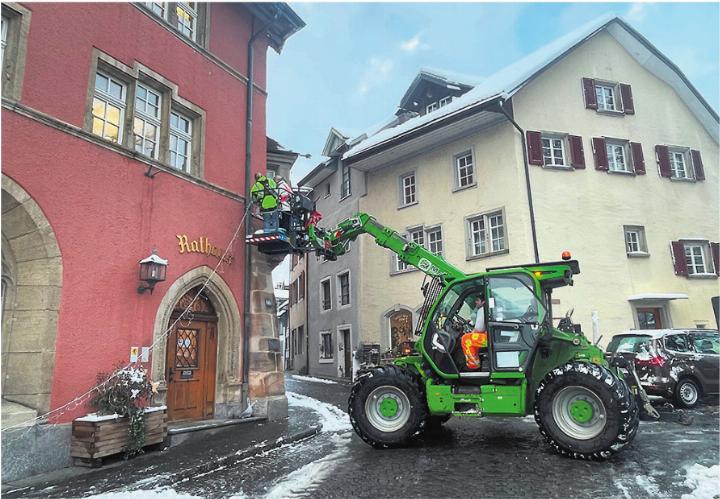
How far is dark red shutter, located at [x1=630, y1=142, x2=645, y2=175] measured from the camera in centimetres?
1728

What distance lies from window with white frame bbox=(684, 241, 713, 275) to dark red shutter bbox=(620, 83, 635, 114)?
16.6 feet

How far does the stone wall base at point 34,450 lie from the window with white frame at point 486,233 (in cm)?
1305

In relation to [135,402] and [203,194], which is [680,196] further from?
[135,402]

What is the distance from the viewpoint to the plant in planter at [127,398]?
6.94 meters

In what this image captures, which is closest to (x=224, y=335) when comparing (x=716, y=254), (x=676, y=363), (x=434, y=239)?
(x=676, y=363)

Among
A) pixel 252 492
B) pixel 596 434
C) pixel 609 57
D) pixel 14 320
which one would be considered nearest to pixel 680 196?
pixel 609 57

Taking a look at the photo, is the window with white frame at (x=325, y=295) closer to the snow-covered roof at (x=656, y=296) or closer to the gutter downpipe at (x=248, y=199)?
the snow-covered roof at (x=656, y=296)

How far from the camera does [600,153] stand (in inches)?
673

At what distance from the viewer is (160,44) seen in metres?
9.24

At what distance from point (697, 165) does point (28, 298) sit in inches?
802

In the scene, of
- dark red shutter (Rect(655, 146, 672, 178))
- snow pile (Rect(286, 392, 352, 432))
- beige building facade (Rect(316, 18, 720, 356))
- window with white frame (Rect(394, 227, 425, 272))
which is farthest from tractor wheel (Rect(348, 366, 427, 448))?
dark red shutter (Rect(655, 146, 672, 178))

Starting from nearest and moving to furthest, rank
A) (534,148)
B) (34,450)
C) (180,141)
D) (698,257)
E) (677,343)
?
(34,450) < (180,141) < (677,343) < (534,148) < (698,257)

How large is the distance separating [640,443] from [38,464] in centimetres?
793

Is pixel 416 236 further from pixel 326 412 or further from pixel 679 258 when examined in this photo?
pixel 326 412
